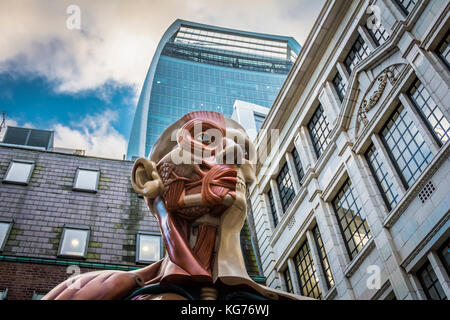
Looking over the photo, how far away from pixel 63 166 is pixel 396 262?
13.6 metres

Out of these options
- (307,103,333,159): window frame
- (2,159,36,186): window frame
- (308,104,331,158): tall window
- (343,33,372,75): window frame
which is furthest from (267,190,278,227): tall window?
(2,159,36,186): window frame

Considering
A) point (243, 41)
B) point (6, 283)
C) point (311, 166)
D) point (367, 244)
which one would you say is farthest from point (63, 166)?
point (243, 41)

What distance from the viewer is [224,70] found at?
371 feet

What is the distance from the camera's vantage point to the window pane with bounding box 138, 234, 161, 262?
17719 mm

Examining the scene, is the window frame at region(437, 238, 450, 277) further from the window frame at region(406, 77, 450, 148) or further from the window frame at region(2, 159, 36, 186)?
the window frame at region(2, 159, 36, 186)

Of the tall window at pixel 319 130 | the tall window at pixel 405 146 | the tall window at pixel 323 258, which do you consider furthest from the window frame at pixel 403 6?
the tall window at pixel 323 258

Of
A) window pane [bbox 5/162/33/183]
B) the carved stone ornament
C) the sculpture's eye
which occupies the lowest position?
the sculpture's eye

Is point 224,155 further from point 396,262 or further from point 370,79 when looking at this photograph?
point 370,79

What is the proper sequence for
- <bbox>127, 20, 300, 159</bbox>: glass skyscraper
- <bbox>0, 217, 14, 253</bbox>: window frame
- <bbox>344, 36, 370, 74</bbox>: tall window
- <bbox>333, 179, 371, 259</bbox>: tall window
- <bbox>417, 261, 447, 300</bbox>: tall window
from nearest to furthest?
<bbox>417, 261, 447, 300</bbox>: tall window, <bbox>0, 217, 14, 253</bbox>: window frame, <bbox>333, 179, 371, 259</bbox>: tall window, <bbox>344, 36, 370, 74</bbox>: tall window, <bbox>127, 20, 300, 159</bbox>: glass skyscraper

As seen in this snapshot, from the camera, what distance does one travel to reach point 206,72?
111 meters

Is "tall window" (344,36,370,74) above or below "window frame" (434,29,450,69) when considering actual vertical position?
above

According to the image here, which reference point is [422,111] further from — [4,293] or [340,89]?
[4,293]

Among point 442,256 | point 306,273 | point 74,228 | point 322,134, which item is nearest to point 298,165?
point 322,134

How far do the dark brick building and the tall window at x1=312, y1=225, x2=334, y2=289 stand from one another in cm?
271
